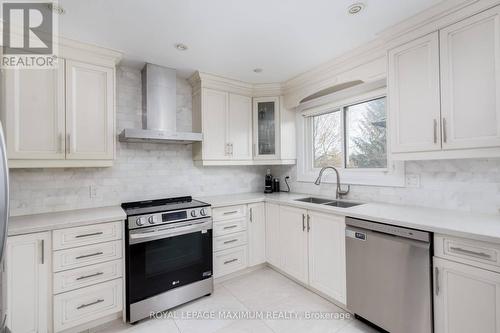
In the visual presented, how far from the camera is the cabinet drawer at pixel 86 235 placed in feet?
5.61

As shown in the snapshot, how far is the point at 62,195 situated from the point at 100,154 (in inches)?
22.3

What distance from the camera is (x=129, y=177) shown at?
2537 millimetres

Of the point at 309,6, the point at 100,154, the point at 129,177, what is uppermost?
the point at 309,6

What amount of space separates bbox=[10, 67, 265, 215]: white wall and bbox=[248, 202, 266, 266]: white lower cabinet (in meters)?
0.62

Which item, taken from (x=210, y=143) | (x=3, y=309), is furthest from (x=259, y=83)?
(x=3, y=309)

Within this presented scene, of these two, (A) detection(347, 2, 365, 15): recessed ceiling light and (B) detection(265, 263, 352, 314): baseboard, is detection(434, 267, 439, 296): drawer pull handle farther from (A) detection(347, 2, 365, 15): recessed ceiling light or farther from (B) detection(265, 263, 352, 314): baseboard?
(A) detection(347, 2, 365, 15): recessed ceiling light

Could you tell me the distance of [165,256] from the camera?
2.11 metres

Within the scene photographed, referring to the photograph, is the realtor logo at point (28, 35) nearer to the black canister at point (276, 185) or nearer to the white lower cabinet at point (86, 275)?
the white lower cabinet at point (86, 275)

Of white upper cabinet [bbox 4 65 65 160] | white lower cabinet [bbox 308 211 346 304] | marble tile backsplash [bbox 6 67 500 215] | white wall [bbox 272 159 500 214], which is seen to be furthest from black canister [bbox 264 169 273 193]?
white upper cabinet [bbox 4 65 65 160]

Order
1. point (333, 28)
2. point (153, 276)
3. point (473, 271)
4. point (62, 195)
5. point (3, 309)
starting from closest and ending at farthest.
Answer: point (3, 309) → point (473, 271) → point (333, 28) → point (153, 276) → point (62, 195)

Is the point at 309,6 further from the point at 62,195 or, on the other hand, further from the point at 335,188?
the point at 62,195

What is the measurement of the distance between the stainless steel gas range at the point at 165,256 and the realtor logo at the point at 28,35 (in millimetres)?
1450

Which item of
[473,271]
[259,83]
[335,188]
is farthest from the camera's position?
[259,83]

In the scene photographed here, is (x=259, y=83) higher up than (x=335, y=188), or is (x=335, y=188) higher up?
(x=259, y=83)
